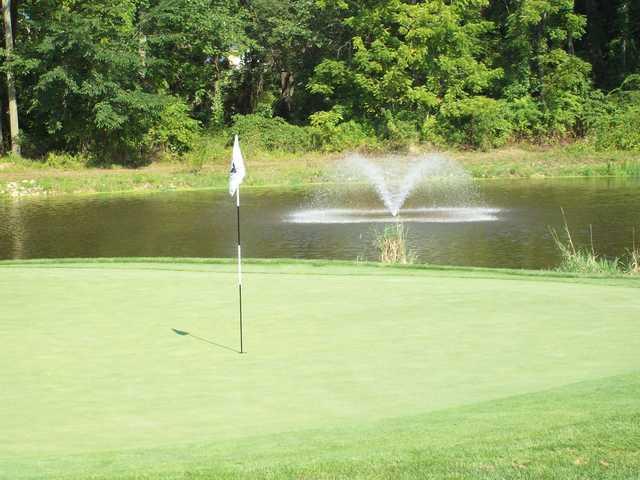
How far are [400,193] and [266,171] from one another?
7.65 meters

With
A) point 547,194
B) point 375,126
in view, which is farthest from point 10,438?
point 375,126

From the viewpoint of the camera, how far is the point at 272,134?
44906 mm

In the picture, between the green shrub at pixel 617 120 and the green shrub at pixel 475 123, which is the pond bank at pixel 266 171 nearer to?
the green shrub at pixel 475 123

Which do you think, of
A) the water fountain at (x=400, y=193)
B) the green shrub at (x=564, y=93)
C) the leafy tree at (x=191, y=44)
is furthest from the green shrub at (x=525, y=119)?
the leafy tree at (x=191, y=44)

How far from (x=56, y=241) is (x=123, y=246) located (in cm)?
219

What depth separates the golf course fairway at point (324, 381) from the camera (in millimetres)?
5855

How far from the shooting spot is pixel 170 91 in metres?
49.1

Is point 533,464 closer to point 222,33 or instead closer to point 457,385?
point 457,385

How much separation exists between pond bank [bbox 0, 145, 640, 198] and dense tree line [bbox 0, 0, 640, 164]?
1.60 metres

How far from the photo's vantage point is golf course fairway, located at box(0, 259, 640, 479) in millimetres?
5855

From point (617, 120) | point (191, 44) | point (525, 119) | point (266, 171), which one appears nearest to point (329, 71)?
point (191, 44)

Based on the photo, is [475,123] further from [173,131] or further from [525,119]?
[173,131]

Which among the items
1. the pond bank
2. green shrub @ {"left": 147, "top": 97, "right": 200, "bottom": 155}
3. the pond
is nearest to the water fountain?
the pond

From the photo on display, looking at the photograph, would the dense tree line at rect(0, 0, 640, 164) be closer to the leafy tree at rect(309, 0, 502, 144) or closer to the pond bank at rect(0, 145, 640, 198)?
the leafy tree at rect(309, 0, 502, 144)
